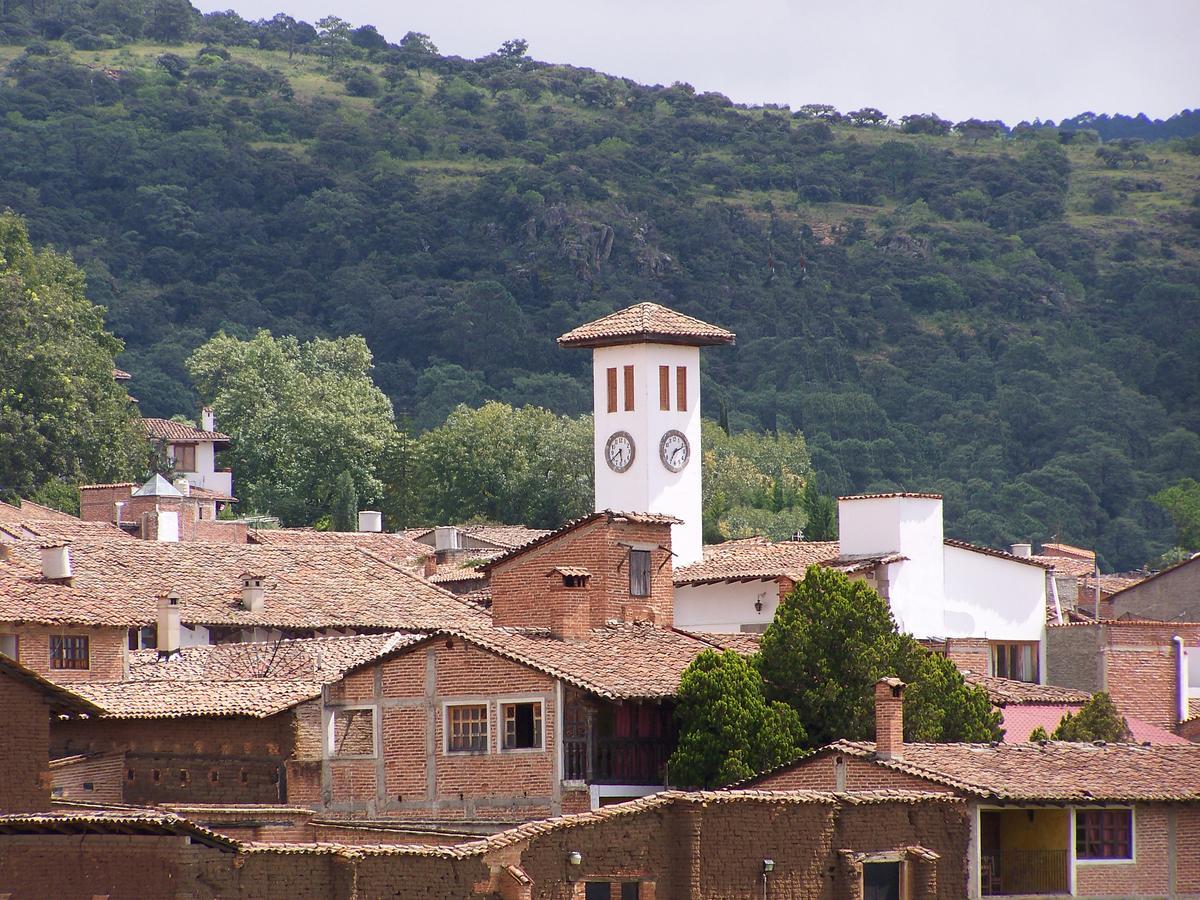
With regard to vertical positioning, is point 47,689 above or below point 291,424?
below

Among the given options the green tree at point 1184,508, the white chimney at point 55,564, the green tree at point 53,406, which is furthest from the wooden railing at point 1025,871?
the green tree at point 1184,508

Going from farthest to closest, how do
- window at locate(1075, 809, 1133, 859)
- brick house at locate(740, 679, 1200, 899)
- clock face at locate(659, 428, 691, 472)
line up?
clock face at locate(659, 428, 691, 472) → window at locate(1075, 809, 1133, 859) → brick house at locate(740, 679, 1200, 899)

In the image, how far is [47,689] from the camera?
42.4 meters

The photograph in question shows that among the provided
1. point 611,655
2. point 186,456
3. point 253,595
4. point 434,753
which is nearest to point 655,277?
point 186,456

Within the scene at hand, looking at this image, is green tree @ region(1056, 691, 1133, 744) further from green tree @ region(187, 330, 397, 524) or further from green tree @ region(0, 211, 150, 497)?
green tree @ region(0, 211, 150, 497)

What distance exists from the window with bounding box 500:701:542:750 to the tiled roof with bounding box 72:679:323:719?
161 inches

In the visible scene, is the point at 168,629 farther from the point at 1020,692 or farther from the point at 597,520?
the point at 1020,692

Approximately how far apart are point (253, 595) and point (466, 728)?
538 inches

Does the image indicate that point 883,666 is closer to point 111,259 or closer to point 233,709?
point 233,709

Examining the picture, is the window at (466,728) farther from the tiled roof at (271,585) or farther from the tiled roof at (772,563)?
A: the tiled roof at (772,563)

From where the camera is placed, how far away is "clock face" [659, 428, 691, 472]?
213 ft

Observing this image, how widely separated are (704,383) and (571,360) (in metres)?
9.58

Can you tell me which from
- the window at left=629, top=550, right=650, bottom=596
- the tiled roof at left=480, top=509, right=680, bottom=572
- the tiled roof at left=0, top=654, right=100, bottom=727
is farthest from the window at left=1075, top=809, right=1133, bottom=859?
the tiled roof at left=0, top=654, right=100, bottom=727

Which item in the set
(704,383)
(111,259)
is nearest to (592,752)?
(704,383)
